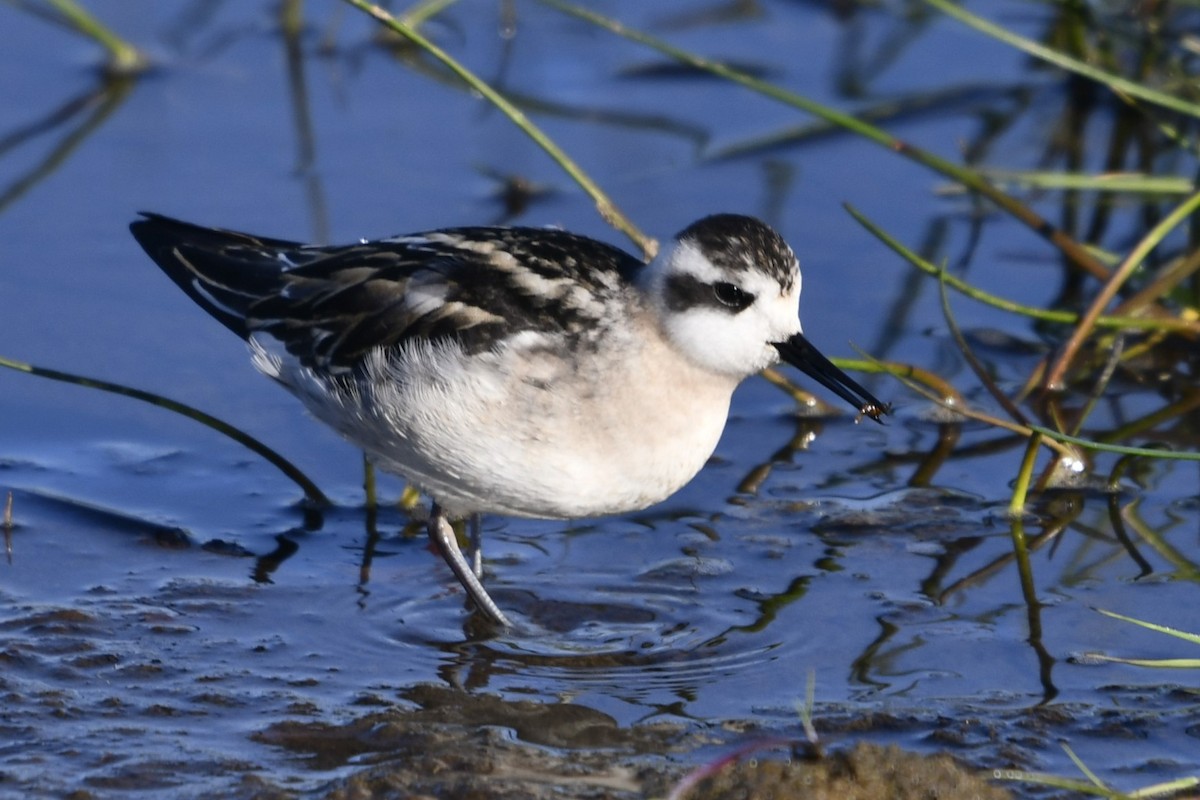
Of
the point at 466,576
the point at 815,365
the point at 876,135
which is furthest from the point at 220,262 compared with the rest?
the point at 876,135

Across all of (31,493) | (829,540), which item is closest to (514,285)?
(829,540)

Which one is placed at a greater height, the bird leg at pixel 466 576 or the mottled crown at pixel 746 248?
the mottled crown at pixel 746 248

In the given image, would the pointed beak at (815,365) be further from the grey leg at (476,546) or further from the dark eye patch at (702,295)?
the grey leg at (476,546)

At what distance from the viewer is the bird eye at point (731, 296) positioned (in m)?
5.41

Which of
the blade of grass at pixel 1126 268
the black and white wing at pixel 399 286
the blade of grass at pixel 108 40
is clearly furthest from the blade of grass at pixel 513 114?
the blade of grass at pixel 108 40

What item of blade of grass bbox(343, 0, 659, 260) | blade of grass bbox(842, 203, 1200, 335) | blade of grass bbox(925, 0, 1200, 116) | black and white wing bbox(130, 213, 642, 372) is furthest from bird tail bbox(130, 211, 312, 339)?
blade of grass bbox(925, 0, 1200, 116)

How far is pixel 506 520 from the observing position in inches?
259

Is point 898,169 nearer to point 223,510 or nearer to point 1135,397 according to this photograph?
point 1135,397

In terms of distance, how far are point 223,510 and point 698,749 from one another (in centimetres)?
233

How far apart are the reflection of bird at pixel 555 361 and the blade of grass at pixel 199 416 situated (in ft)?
1.58

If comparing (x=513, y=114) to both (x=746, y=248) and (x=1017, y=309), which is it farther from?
(x=1017, y=309)

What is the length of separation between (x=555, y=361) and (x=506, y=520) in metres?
1.31

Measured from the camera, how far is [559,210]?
336 inches

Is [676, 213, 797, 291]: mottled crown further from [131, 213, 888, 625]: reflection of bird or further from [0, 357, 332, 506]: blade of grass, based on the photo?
[0, 357, 332, 506]: blade of grass
